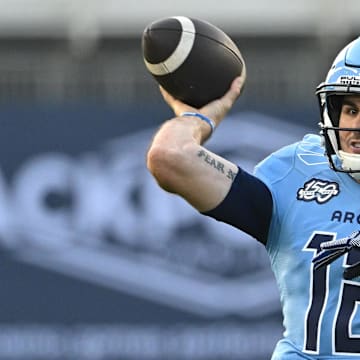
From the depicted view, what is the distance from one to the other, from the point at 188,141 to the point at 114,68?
9048mm

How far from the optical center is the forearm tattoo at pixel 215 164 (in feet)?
13.8

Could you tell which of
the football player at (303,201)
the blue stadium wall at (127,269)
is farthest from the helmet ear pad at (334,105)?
the blue stadium wall at (127,269)

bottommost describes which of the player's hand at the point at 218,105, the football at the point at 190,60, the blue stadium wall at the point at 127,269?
the blue stadium wall at the point at 127,269

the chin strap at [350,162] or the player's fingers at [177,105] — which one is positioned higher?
the player's fingers at [177,105]

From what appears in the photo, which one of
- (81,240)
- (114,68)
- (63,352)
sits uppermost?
(114,68)

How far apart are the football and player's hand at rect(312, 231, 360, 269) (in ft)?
1.92

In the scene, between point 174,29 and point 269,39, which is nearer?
point 174,29

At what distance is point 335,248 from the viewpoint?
417 cm

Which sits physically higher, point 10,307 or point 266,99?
point 266,99

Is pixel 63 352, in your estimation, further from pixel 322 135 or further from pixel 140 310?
pixel 322 135

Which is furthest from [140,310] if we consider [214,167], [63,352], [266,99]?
[214,167]

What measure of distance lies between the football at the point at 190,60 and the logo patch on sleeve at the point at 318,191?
0.40m

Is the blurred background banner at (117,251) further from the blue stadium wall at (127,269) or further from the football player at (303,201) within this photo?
the football player at (303,201)

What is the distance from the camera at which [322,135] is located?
4.39 metres
